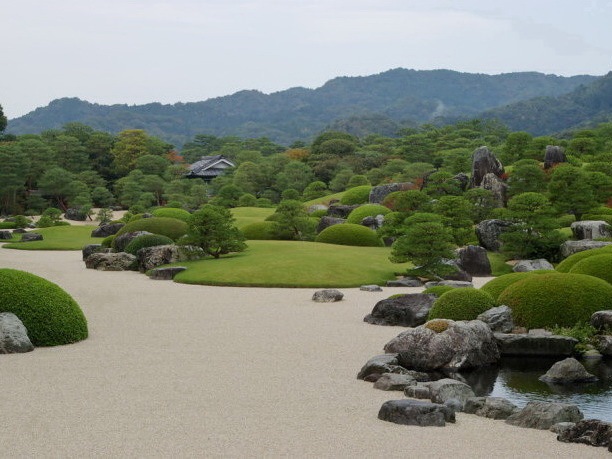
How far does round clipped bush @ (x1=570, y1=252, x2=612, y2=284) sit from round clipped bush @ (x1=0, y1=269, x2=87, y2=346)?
1203 centimetres

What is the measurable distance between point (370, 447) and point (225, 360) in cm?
493

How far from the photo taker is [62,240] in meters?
39.1

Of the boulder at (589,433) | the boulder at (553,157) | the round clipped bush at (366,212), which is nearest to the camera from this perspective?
the boulder at (589,433)

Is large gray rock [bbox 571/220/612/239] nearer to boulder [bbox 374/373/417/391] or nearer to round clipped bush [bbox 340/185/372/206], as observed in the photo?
round clipped bush [bbox 340/185/372/206]

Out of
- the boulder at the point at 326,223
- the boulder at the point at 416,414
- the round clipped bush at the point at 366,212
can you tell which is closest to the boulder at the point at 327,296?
the boulder at the point at 416,414

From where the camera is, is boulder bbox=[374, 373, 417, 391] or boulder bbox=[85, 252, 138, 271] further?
boulder bbox=[85, 252, 138, 271]

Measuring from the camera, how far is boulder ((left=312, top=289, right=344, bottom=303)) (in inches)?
754

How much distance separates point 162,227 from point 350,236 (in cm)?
862

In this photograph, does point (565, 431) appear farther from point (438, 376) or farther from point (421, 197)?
point (421, 197)

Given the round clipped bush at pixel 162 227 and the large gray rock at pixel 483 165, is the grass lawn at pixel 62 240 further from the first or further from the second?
the large gray rock at pixel 483 165

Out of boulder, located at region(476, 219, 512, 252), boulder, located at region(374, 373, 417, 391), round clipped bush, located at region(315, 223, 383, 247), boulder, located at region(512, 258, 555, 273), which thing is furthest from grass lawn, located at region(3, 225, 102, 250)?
boulder, located at region(374, 373, 417, 391)

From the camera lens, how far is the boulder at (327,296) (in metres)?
19.2

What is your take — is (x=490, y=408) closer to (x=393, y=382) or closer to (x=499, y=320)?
(x=393, y=382)

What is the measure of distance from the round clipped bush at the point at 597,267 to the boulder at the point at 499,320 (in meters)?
4.38
